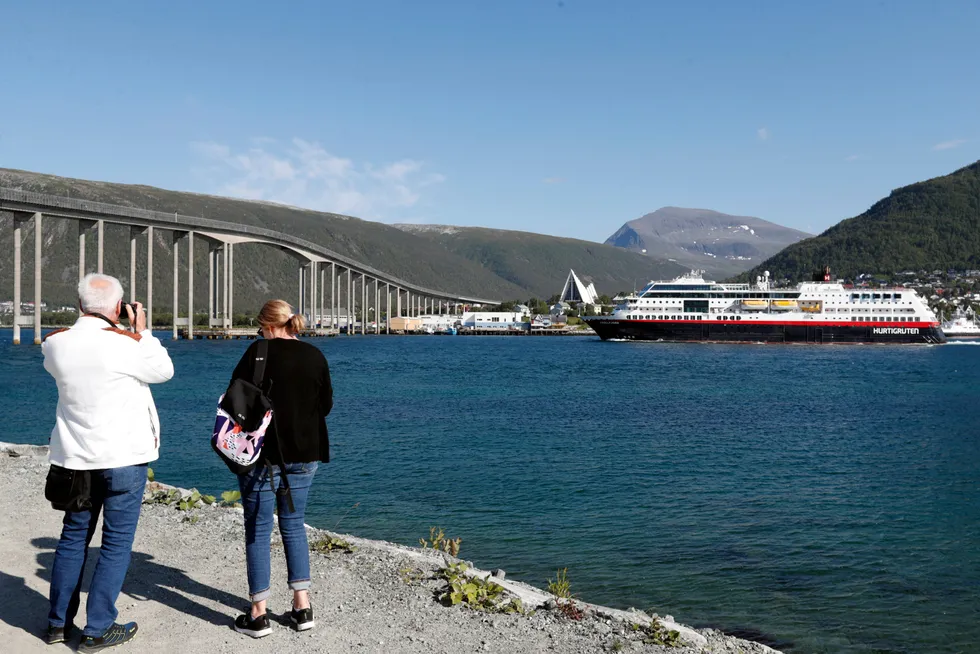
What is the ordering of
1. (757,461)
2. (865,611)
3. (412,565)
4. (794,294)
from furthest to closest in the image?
1. (794,294)
2. (757,461)
3. (865,611)
4. (412,565)

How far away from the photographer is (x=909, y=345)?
281 ft

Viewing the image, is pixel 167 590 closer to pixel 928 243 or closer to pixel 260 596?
pixel 260 596

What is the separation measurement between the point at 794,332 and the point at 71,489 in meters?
84.0

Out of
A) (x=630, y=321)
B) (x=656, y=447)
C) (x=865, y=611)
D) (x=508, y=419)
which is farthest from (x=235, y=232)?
(x=865, y=611)

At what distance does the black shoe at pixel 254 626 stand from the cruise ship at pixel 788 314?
80.3m

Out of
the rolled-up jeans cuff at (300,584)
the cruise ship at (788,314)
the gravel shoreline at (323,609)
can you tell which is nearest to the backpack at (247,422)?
the rolled-up jeans cuff at (300,584)

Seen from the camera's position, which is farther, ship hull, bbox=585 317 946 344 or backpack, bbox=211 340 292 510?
ship hull, bbox=585 317 946 344

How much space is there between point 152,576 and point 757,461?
14335 mm

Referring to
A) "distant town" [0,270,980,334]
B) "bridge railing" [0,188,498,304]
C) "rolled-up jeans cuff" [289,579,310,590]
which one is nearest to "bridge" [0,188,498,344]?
"bridge railing" [0,188,498,304]

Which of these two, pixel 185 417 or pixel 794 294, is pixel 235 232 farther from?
pixel 185 417

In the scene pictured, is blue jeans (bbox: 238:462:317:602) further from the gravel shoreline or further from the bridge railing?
the bridge railing

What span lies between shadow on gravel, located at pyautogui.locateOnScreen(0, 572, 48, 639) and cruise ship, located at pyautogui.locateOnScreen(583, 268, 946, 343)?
8031cm

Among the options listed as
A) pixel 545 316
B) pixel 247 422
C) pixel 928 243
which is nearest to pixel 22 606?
pixel 247 422

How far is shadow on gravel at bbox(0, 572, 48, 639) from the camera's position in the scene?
481 centimetres
